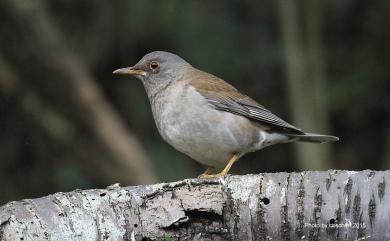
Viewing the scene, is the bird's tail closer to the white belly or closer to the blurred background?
the white belly

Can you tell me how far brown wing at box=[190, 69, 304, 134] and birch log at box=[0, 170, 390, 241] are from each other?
2097 mm

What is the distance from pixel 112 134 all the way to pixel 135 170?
483mm

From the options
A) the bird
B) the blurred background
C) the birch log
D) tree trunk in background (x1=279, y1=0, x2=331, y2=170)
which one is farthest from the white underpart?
the blurred background

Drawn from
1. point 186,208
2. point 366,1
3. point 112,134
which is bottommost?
point 186,208

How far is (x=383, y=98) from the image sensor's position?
9.30 meters

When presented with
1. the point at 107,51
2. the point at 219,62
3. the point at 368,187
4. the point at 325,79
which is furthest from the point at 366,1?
the point at 368,187

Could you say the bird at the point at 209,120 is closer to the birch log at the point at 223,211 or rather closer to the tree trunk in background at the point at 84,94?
the birch log at the point at 223,211

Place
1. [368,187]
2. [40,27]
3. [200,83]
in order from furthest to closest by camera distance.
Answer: [40,27] < [200,83] < [368,187]

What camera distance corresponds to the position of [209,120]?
21.5 feet

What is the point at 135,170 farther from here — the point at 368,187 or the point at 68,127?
the point at 368,187

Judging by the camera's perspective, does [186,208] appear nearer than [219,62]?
Yes

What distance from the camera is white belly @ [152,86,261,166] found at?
6453mm

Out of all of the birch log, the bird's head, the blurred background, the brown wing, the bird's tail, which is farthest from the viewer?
the blurred background

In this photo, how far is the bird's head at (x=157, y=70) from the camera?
7242 millimetres
